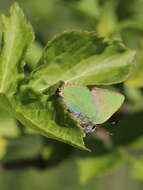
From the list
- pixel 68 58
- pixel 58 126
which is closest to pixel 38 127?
pixel 58 126

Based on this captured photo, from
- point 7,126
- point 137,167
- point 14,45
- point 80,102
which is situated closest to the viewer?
point 80,102

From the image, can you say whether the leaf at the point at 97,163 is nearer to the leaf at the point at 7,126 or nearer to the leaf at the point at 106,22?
the leaf at the point at 7,126

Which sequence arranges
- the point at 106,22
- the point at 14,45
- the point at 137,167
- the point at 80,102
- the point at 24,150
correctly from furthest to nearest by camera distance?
the point at 24,150, the point at 137,167, the point at 106,22, the point at 14,45, the point at 80,102

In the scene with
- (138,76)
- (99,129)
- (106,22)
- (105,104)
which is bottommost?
(99,129)

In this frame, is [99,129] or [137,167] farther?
[137,167]

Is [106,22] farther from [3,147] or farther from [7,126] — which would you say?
[3,147]

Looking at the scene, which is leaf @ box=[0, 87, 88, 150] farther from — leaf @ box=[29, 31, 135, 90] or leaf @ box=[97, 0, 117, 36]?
leaf @ box=[97, 0, 117, 36]

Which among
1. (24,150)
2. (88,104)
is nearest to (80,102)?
(88,104)
